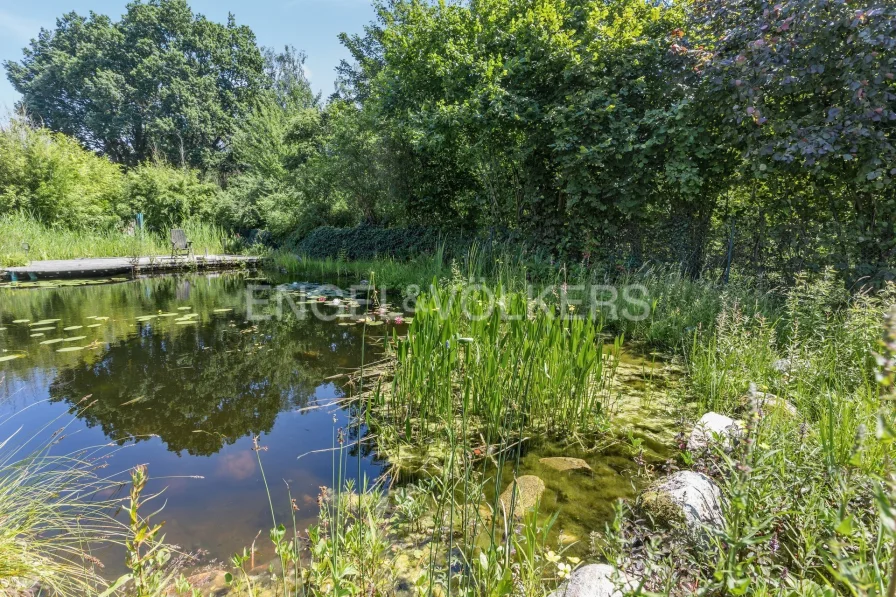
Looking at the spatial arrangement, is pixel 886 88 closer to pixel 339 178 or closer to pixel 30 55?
pixel 339 178

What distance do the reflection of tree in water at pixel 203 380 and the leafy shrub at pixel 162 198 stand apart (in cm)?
1352

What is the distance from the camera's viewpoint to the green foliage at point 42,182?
41.7ft

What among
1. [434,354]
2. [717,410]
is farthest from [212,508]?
[717,410]

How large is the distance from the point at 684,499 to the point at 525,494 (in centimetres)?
68

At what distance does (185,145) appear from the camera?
26.6 metres

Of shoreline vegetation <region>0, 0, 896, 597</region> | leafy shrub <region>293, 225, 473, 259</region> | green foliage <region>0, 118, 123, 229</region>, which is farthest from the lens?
green foliage <region>0, 118, 123, 229</region>

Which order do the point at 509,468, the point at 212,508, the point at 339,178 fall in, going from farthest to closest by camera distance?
the point at 339,178 < the point at 509,468 < the point at 212,508

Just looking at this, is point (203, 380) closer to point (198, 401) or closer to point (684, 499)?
point (198, 401)

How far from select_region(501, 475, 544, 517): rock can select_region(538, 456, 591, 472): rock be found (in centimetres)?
17

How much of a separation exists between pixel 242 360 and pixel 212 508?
2297 mm

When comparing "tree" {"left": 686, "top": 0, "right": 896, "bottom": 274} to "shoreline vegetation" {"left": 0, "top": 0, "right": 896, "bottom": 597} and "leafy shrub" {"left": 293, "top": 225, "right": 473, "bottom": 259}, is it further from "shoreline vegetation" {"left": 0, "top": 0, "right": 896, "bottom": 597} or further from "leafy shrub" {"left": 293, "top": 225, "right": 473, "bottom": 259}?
"leafy shrub" {"left": 293, "top": 225, "right": 473, "bottom": 259}

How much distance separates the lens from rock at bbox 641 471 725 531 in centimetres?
154

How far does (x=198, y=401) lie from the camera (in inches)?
128

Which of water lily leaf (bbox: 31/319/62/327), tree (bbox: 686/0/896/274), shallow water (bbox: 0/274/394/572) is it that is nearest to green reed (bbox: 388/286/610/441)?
shallow water (bbox: 0/274/394/572)
